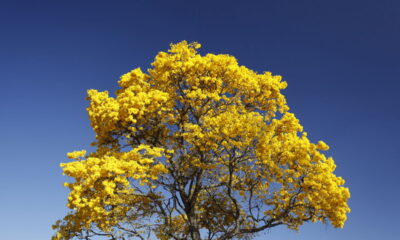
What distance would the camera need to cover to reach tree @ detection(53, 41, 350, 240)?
17.3m

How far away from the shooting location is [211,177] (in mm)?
20859

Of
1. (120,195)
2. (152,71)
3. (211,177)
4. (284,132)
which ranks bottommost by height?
(120,195)

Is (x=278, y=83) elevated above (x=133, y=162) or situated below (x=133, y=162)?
above

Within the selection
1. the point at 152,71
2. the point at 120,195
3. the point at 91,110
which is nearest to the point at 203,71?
the point at 152,71

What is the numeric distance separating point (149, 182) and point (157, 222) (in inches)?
98.6

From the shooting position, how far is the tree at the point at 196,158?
1727 cm

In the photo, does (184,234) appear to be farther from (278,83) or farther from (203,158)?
(278,83)

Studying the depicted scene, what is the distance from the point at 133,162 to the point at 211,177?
5350 mm

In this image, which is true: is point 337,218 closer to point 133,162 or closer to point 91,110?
point 133,162

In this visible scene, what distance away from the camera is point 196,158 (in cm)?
1989

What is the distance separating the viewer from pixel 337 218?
17.6 metres

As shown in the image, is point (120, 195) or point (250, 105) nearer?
point (120, 195)

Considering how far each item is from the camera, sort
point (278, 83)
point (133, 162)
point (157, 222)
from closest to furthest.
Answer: point (133, 162) → point (157, 222) → point (278, 83)

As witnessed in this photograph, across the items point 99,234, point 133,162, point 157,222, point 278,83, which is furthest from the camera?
point 278,83
